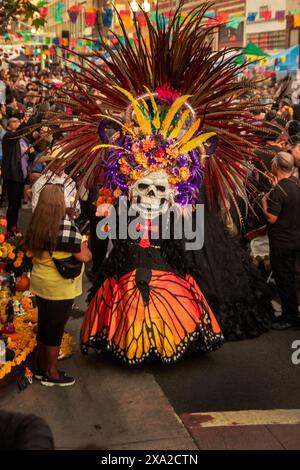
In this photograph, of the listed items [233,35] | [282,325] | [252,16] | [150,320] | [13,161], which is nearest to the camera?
[150,320]

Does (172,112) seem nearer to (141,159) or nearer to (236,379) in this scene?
(141,159)

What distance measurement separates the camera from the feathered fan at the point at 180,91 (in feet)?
18.7

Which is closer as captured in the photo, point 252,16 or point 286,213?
point 286,213

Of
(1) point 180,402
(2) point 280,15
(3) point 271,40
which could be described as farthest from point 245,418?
(3) point 271,40

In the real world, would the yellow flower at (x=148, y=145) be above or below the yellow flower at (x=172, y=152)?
above

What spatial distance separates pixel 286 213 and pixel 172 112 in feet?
5.51

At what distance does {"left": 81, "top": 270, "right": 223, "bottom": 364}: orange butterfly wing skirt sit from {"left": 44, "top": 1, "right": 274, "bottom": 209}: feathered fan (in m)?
0.93

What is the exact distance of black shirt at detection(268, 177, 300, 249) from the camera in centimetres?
643

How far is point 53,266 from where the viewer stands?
5012mm

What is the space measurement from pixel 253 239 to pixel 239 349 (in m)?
1.88

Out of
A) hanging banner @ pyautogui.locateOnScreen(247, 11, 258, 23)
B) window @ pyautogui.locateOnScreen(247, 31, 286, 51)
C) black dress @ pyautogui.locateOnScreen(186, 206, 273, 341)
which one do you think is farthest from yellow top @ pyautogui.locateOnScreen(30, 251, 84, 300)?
hanging banner @ pyautogui.locateOnScreen(247, 11, 258, 23)

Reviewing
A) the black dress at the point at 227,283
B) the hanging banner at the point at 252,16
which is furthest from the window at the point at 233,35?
the black dress at the point at 227,283

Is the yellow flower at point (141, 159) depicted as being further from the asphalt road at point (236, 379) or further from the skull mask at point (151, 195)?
the asphalt road at point (236, 379)

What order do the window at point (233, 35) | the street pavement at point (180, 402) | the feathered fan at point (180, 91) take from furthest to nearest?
the window at point (233, 35) → the feathered fan at point (180, 91) → the street pavement at point (180, 402)
